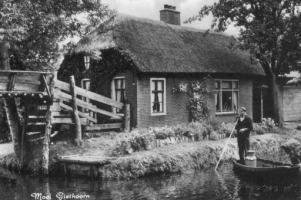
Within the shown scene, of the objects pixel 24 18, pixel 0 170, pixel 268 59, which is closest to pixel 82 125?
pixel 0 170

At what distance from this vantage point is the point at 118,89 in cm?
1894

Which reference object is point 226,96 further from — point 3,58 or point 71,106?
point 3,58

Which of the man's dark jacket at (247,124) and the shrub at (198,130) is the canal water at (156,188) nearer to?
the man's dark jacket at (247,124)

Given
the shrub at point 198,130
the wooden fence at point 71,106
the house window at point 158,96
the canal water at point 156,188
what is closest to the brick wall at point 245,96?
the shrub at point 198,130

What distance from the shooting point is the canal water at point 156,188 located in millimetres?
10812

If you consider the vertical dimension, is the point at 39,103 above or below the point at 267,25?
below

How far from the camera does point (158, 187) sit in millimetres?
11930

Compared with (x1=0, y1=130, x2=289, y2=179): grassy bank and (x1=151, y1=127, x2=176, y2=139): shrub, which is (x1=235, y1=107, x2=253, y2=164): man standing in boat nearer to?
(x1=0, y1=130, x2=289, y2=179): grassy bank

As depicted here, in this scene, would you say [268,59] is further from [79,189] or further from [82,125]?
[79,189]

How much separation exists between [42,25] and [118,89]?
5.30m

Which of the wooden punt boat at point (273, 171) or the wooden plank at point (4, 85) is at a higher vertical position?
the wooden plank at point (4, 85)

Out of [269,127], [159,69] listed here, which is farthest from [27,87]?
[269,127]

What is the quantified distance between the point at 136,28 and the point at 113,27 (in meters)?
1.76

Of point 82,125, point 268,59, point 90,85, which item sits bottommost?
point 82,125
